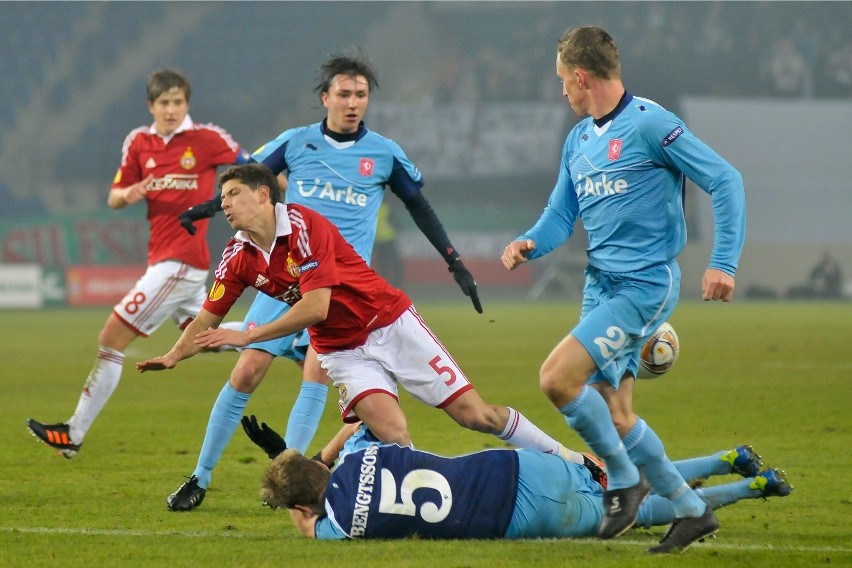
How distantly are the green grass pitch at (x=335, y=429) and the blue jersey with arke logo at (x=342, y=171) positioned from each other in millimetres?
1594

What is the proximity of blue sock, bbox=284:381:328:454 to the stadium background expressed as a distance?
1054 inches

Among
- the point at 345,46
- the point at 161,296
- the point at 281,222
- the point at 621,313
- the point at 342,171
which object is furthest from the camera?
the point at 345,46

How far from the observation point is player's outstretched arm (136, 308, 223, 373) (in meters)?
5.15

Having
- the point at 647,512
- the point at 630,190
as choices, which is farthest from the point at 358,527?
the point at 630,190

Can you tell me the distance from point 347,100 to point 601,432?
9.20ft

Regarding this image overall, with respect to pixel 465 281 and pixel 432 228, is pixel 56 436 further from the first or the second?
pixel 465 281

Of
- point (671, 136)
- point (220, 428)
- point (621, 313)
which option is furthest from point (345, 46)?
point (621, 313)

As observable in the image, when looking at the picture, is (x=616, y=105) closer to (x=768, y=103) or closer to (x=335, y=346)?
(x=335, y=346)

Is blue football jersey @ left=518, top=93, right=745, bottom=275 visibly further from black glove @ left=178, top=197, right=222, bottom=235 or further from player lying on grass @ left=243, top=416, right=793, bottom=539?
black glove @ left=178, top=197, right=222, bottom=235

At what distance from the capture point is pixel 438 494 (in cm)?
477

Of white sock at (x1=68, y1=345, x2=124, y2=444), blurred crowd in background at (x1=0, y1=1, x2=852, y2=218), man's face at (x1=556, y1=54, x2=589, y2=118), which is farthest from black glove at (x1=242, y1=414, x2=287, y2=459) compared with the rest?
blurred crowd in background at (x1=0, y1=1, x2=852, y2=218)

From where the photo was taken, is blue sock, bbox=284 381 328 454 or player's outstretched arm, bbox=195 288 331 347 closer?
player's outstretched arm, bbox=195 288 331 347

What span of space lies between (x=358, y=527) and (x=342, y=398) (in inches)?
35.1

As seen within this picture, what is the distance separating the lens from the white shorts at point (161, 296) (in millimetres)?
8023
